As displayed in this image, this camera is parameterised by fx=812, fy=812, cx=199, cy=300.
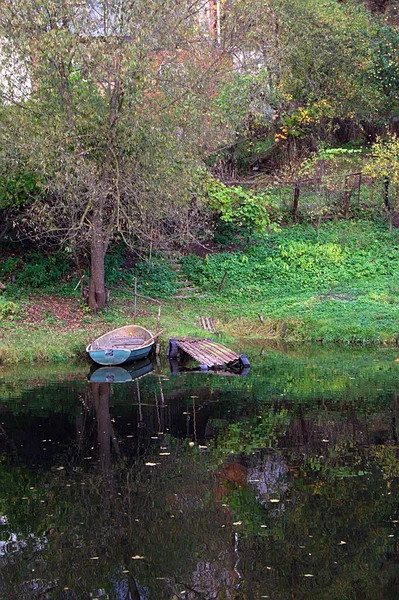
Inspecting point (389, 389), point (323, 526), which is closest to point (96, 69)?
point (389, 389)

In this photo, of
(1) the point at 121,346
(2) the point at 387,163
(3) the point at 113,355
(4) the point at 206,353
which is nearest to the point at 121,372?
(3) the point at 113,355

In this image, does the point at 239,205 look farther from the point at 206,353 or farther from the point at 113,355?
the point at 113,355

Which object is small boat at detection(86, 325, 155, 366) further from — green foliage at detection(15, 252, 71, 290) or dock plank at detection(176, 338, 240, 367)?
green foliage at detection(15, 252, 71, 290)

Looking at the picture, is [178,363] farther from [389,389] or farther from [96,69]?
[96,69]

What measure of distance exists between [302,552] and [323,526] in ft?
2.77

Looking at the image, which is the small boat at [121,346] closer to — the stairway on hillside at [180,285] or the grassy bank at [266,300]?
the grassy bank at [266,300]

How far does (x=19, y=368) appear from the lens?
69.6ft

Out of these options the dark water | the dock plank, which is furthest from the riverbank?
the dark water

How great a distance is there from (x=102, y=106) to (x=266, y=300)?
8723 millimetres

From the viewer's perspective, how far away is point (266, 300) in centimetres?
2744

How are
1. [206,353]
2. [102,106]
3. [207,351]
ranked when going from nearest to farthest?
[206,353] → [207,351] → [102,106]

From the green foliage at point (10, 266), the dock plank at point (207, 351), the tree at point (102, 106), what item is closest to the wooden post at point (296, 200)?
the tree at point (102, 106)

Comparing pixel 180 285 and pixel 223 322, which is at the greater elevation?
pixel 180 285

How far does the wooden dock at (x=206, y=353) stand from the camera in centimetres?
2097
